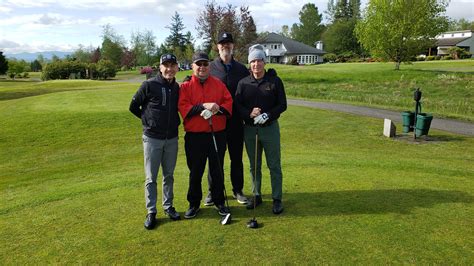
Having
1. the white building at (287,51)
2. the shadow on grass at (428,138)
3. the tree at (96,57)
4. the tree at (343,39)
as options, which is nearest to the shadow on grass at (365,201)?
the shadow on grass at (428,138)

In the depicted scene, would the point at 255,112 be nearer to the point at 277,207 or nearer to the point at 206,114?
the point at 206,114

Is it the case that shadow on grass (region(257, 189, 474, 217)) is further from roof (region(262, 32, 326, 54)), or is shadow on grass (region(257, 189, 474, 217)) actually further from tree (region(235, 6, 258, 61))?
roof (region(262, 32, 326, 54))

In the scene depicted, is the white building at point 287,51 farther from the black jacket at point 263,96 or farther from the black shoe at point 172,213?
the black shoe at point 172,213

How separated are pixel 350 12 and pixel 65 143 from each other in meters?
125

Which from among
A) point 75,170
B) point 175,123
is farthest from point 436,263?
point 75,170

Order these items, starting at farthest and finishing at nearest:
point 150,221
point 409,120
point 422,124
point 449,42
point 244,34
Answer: point 449,42
point 244,34
point 409,120
point 422,124
point 150,221

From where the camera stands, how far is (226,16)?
1801 inches

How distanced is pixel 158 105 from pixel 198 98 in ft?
1.92

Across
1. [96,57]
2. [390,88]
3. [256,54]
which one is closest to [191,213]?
[256,54]

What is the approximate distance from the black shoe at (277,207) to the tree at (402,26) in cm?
5007

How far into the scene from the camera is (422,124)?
1361cm

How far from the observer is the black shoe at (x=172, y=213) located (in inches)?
215

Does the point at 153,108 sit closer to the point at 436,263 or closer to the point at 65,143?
the point at 436,263

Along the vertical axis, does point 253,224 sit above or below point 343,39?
below
